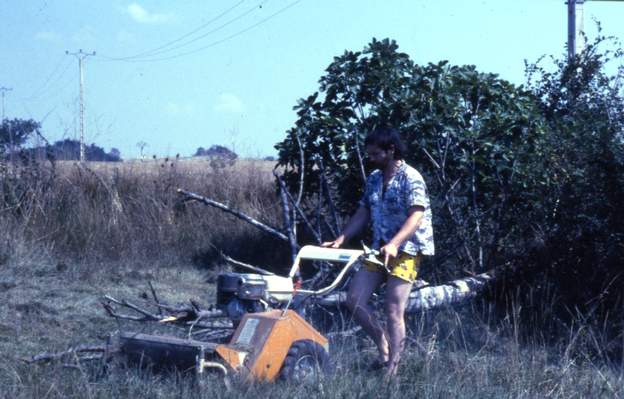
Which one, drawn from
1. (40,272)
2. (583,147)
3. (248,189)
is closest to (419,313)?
(583,147)

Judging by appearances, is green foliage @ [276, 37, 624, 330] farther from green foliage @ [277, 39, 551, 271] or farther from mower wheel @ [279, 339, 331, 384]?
mower wheel @ [279, 339, 331, 384]

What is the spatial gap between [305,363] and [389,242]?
0.98m

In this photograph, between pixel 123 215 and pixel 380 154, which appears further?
pixel 123 215

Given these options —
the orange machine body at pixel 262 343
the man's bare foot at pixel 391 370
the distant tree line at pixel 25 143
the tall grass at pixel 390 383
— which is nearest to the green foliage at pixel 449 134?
the tall grass at pixel 390 383

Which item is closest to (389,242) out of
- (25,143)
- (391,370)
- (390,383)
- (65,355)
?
(391,370)

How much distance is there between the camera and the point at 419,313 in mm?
8109

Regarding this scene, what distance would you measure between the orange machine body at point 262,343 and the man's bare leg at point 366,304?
0.62 meters

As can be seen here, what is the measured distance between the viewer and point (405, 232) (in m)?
5.66

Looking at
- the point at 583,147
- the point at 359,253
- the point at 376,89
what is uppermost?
the point at 376,89

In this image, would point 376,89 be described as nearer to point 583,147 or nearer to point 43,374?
point 583,147

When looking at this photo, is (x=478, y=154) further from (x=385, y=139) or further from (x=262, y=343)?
(x=262, y=343)

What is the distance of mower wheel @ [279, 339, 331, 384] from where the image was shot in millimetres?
5289

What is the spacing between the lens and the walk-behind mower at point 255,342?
5121 millimetres

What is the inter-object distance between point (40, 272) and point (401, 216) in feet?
18.8
